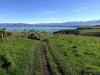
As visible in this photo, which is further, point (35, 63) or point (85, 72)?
point (35, 63)

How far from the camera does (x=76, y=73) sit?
1004 centimetres

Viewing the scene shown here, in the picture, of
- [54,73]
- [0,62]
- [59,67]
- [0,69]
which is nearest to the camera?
[54,73]

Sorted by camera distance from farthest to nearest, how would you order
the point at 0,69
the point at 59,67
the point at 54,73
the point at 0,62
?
the point at 0,62
the point at 59,67
the point at 0,69
the point at 54,73

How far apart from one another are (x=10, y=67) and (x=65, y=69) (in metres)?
6.25

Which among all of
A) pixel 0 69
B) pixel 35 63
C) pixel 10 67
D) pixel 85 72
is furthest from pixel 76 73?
pixel 0 69

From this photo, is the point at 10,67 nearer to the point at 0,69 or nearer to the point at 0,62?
the point at 0,69

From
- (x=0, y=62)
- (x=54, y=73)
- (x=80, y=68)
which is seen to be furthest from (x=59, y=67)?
(x=0, y=62)

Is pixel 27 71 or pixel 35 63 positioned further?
pixel 35 63

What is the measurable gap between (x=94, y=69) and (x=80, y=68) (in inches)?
59.1

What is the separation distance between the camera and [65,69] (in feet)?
35.3

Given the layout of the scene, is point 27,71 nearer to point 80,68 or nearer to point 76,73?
point 76,73

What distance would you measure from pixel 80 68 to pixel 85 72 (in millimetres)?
892

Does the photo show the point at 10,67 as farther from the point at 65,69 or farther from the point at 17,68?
the point at 65,69

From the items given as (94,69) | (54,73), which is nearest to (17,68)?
(54,73)
